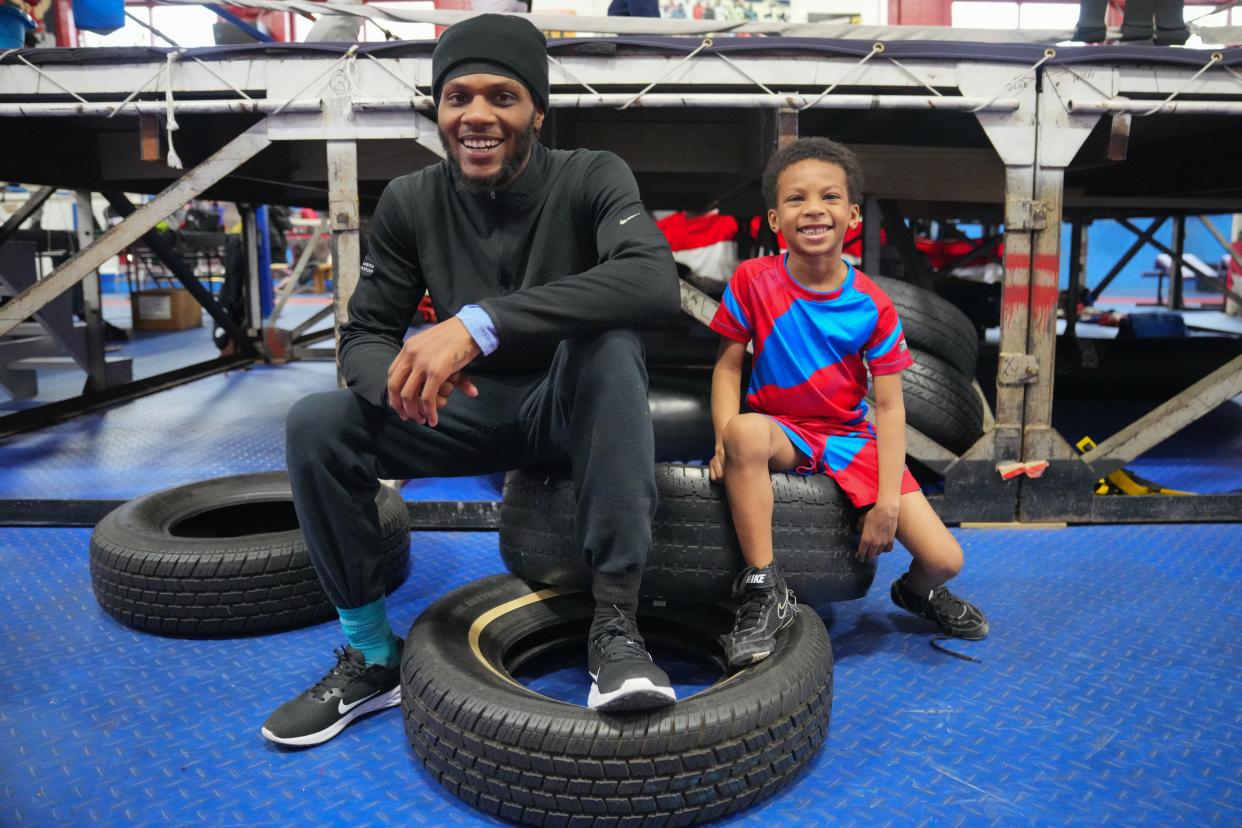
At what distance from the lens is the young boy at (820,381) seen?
1840mm

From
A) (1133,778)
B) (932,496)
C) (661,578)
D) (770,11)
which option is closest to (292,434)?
(661,578)

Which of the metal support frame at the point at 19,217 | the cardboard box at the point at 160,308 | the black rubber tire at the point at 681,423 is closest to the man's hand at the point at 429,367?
the black rubber tire at the point at 681,423

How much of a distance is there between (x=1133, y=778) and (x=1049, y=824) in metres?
0.23

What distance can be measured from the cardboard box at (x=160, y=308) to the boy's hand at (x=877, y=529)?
27.1 feet

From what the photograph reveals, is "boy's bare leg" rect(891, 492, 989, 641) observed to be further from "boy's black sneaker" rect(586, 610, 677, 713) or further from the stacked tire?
the stacked tire

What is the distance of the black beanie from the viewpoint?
5.11 feet

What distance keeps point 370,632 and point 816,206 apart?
1228 mm

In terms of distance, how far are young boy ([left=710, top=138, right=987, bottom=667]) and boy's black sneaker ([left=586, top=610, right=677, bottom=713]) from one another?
37cm

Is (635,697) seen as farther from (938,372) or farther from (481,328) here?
(938,372)

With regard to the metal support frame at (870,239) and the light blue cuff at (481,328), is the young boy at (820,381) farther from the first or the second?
the metal support frame at (870,239)

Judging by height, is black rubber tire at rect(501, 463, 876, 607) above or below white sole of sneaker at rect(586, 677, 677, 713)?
above

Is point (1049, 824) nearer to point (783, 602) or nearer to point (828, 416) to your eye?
point (783, 602)

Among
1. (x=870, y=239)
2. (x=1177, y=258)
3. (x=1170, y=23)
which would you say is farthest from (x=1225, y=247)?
(x=1170, y=23)

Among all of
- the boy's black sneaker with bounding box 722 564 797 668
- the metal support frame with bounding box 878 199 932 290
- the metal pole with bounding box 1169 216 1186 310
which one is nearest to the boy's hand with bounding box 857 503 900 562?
the boy's black sneaker with bounding box 722 564 797 668
